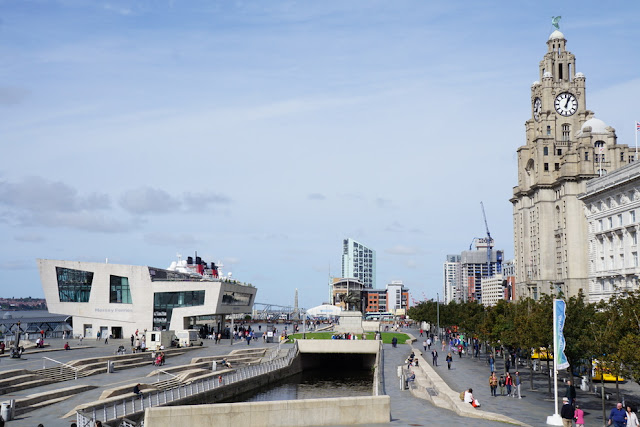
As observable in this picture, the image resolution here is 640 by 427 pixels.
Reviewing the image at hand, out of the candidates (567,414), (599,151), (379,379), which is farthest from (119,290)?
(599,151)

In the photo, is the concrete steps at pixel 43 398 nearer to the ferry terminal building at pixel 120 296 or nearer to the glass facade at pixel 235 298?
the ferry terminal building at pixel 120 296

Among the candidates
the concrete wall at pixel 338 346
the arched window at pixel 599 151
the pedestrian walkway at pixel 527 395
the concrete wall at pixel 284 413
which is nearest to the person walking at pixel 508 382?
the pedestrian walkway at pixel 527 395

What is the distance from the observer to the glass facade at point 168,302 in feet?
285

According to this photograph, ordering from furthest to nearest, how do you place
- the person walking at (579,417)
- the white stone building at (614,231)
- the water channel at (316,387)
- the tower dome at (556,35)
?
the tower dome at (556,35) → the white stone building at (614,231) → the water channel at (316,387) → the person walking at (579,417)

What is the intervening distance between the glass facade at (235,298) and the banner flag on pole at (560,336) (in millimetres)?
63133

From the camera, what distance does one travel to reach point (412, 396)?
41.1 metres

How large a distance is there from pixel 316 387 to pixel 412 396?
25.3m

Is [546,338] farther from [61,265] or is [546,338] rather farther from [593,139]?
[593,139]

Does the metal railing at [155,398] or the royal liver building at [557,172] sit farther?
the royal liver building at [557,172]

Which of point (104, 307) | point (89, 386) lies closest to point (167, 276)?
point (104, 307)

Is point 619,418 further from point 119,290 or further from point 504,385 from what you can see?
point 119,290

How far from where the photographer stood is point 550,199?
116 m

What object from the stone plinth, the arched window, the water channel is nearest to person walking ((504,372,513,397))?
the water channel

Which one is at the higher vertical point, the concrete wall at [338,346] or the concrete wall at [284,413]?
the concrete wall at [284,413]
